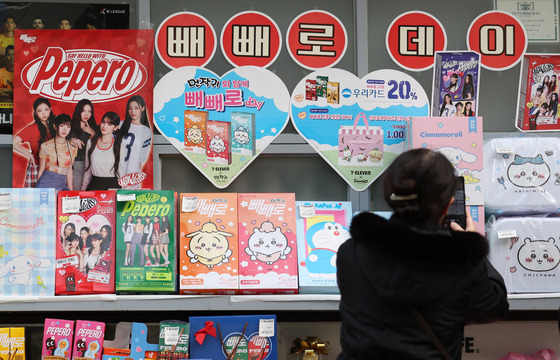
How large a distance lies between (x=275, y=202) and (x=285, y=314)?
2.02ft

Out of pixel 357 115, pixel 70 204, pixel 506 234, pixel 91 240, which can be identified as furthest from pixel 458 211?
pixel 70 204

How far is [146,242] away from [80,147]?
668 mm

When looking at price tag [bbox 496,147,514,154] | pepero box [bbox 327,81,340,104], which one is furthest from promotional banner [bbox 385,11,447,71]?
price tag [bbox 496,147,514,154]

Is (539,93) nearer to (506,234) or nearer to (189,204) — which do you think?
(506,234)

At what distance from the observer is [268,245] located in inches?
117

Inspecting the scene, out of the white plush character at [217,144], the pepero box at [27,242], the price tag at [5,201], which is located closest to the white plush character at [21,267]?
the pepero box at [27,242]

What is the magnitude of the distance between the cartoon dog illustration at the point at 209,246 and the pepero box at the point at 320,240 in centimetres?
36

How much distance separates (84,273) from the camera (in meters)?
2.85

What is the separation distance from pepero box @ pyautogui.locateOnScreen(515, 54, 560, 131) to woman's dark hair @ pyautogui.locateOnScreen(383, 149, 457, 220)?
1.79 metres

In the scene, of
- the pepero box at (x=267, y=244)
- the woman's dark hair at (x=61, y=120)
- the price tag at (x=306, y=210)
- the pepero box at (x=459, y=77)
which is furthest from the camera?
the pepero box at (x=459, y=77)

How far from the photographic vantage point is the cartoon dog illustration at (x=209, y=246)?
114 inches

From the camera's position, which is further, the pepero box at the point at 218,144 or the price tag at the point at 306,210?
the pepero box at the point at 218,144

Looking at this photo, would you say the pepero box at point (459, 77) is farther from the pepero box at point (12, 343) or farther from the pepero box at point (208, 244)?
the pepero box at point (12, 343)

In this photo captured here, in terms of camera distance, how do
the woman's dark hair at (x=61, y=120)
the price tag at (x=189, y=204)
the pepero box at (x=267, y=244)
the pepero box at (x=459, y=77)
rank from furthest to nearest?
the pepero box at (x=459, y=77) → the woman's dark hair at (x=61, y=120) → the price tag at (x=189, y=204) → the pepero box at (x=267, y=244)
